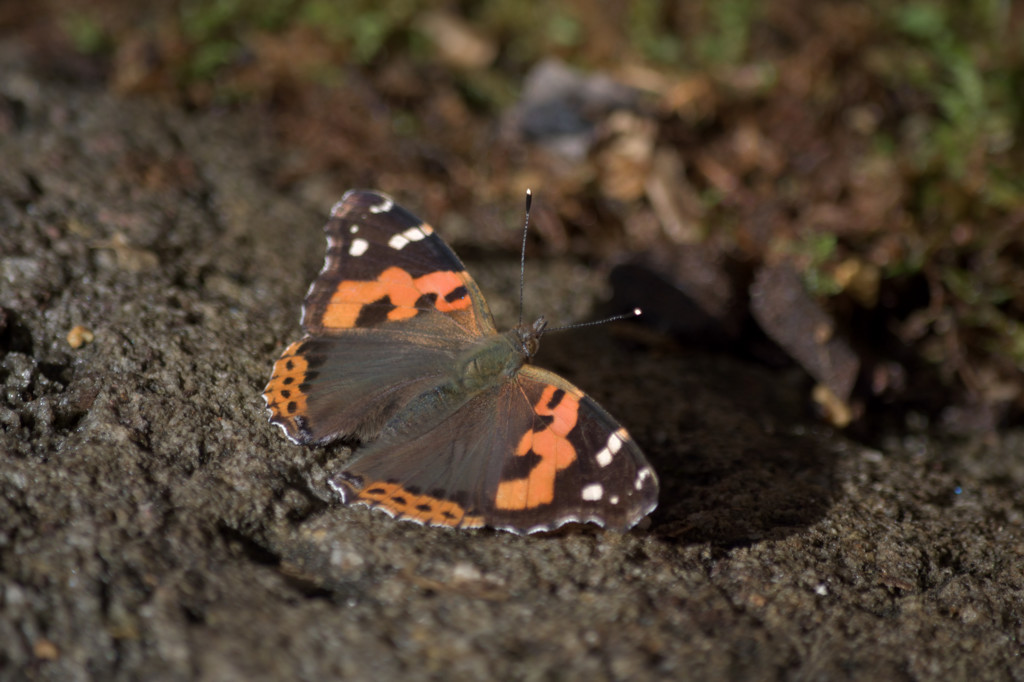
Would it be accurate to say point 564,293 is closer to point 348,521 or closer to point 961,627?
point 348,521

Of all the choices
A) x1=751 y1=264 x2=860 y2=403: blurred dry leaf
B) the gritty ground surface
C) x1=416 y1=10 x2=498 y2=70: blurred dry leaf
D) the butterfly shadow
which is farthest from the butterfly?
x1=416 y1=10 x2=498 y2=70: blurred dry leaf

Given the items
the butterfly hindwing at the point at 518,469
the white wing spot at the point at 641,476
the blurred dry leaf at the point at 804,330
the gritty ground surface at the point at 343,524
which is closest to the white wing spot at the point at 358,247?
the gritty ground surface at the point at 343,524

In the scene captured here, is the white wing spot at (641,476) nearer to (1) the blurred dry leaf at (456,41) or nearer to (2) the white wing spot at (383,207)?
(2) the white wing spot at (383,207)

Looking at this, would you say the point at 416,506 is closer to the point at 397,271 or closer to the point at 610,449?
the point at 610,449

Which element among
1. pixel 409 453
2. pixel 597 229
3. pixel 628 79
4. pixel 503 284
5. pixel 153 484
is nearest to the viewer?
pixel 153 484

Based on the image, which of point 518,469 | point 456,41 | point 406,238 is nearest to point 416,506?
point 518,469

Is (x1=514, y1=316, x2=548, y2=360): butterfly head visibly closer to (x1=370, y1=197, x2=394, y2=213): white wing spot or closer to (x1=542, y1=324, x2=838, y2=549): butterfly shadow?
(x1=542, y1=324, x2=838, y2=549): butterfly shadow

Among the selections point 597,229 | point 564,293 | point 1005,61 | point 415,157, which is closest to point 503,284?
point 564,293
